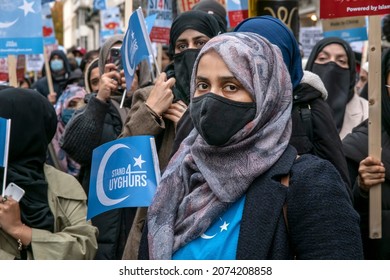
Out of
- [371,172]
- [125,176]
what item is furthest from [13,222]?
[371,172]

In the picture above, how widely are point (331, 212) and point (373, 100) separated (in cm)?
174

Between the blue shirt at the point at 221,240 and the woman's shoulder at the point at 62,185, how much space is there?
3.76ft

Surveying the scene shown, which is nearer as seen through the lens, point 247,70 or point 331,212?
point 331,212

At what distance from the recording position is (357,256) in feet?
7.22

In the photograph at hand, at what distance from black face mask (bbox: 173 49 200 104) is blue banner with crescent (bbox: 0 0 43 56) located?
6.03 ft

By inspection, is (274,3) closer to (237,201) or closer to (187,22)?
(187,22)

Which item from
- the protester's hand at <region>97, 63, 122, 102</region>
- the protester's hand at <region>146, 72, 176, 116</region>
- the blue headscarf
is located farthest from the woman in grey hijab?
the protester's hand at <region>97, 63, 122, 102</region>

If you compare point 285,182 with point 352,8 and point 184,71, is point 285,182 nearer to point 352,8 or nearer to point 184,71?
point 184,71

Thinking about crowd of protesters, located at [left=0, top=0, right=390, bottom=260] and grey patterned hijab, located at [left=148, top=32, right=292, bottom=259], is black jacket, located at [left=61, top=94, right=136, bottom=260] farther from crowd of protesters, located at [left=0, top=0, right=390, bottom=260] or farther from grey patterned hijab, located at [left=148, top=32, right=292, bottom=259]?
grey patterned hijab, located at [left=148, top=32, right=292, bottom=259]

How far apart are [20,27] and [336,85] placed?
2227 mm

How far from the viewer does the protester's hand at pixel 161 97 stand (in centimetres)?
366

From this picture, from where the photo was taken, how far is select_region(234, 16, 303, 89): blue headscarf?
2.92 metres

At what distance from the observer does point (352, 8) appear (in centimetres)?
391
